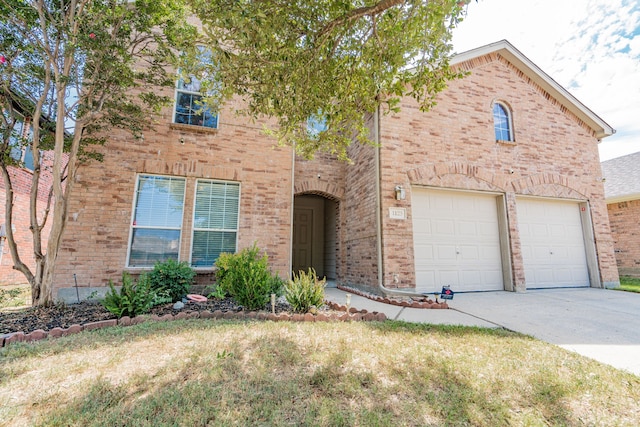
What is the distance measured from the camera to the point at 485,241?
24.0ft

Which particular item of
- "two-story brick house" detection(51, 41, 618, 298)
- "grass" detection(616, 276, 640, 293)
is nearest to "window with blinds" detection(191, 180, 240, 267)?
"two-story brick house" detection(51, 41, 618, 298)

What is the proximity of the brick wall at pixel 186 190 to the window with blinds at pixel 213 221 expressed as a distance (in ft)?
0.51

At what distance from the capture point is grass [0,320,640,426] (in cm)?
189

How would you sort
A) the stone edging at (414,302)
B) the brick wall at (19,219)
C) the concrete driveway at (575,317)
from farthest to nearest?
the brick wall at (19,219) → the stone edging at (414,302) → the concrete driveway at (575,317)

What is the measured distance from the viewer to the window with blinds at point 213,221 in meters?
6.16

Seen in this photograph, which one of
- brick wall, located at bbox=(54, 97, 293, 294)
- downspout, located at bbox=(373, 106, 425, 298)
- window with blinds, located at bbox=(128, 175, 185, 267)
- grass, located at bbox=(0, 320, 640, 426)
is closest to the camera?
grass, located at bbox=(0, 320, 640, 426)

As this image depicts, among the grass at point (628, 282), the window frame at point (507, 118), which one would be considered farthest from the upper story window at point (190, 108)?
the grass at point (628, 282)

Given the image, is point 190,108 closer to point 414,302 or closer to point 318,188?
point 318,188

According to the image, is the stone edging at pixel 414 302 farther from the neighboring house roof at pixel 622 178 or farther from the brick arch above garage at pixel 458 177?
the neighboring house roof at pixel 622 178

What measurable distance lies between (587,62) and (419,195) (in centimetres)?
600

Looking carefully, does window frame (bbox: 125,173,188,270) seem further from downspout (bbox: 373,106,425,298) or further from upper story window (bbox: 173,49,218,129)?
downspout (bbox: 373,106,425,298)

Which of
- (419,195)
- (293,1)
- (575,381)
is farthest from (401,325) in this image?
(293,1)

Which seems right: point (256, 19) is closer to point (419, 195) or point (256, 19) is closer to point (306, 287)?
point (306, 287)

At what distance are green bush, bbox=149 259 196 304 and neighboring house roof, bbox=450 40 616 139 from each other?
8.82 meters
